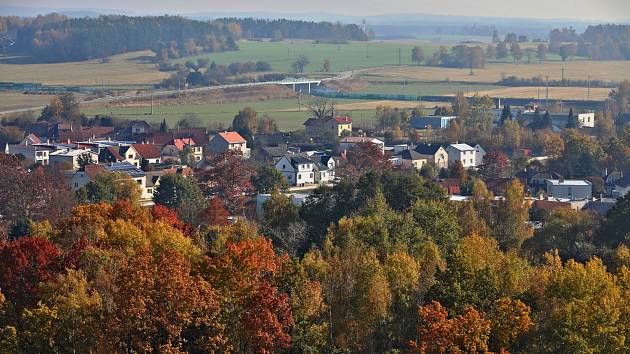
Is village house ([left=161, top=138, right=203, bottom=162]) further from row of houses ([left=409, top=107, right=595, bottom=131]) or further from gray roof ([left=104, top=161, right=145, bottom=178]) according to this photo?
row of houses ([left=409, top=107, right=595, bottom=131])

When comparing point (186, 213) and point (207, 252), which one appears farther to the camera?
point (186, 213)

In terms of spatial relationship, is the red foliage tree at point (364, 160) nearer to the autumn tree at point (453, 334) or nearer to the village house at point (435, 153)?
the village house at point (435, 153)

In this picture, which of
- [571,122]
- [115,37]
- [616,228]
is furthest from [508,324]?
[115,37]

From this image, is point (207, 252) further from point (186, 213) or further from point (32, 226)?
point (186, 213)

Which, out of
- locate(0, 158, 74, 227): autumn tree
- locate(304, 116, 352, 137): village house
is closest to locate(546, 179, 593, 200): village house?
locate(0, 158, 74, 227): autumn tree

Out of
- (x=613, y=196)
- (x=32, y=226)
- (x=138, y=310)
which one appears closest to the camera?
(x=138, y=310)

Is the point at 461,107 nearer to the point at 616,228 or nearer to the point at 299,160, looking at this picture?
the point at 299,160

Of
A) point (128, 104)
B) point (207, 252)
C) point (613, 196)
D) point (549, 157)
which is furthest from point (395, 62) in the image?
point (207, 252)
